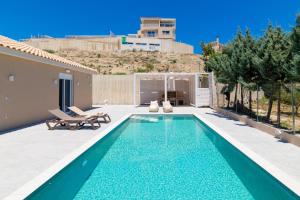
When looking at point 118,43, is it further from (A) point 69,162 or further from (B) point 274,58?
(A) point 69,162

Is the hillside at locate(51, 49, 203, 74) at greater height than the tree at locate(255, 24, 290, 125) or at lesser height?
greater

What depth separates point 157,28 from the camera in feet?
270

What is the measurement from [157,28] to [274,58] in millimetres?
75217

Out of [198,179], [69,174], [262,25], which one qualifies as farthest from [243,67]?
[69,174]

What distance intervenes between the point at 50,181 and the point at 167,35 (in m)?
81.0

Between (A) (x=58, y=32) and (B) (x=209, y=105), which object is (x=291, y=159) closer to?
(B) (x=209, y=105)

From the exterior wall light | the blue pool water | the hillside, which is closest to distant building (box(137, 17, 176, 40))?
the hillside

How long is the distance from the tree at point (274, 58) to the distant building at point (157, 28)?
73.5 meters

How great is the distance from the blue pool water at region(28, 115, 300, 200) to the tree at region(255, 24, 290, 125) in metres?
3.40

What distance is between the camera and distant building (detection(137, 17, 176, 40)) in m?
82.4

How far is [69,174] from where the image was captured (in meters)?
5.26

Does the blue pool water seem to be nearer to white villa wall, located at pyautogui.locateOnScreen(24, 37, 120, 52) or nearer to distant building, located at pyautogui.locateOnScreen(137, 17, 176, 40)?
white villa wall, located at pyautogui.locateOnScreen(24, 37, 120, 52)

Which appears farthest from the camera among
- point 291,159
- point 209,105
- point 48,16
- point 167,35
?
point 167,35

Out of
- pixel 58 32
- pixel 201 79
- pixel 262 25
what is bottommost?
pixel 201 79
